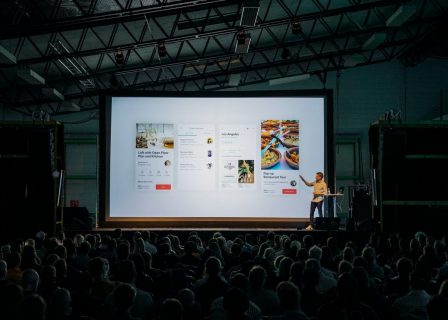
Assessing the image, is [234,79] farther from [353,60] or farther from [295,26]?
[295,26]

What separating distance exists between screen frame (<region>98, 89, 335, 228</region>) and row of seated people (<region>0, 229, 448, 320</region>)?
5.85 metres

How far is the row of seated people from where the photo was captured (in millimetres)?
4395

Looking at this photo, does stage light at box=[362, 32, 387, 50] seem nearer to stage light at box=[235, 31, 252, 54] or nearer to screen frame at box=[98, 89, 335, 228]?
screen frame at box=[98, 89, 335, 228]

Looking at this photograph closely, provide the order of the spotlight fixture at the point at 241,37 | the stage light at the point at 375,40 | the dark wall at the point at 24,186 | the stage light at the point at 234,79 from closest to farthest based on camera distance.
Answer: the dark wall at the point at 24,186 → the spotlight fixture at the point at 241,37 → the stage light at the point at 375,40 → the stage light at the point at 234,79

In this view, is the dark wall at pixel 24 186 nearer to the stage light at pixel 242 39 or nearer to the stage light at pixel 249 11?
the stage light at pixel 249 11

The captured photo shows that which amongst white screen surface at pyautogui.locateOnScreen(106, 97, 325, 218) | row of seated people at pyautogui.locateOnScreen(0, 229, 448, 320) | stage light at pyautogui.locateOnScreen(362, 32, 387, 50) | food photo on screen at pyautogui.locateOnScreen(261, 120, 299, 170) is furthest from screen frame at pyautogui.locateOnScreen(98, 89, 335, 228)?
row of seated people at pyautogui.locateOnScreen(0, 229, 448, 320)

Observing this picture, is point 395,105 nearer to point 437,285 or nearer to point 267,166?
point 267,166

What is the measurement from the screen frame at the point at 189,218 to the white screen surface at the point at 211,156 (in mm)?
109

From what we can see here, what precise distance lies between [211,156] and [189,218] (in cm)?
171

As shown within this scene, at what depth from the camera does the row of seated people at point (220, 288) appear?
4.39 meters

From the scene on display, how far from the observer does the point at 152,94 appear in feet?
49.5

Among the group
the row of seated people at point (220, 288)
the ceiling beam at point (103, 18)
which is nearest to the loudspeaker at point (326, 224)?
the row of seated people at point (220, 288)

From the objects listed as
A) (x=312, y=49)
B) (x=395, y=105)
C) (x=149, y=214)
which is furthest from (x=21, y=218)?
(x=395, y=105)

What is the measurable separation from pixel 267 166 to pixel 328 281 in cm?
845
